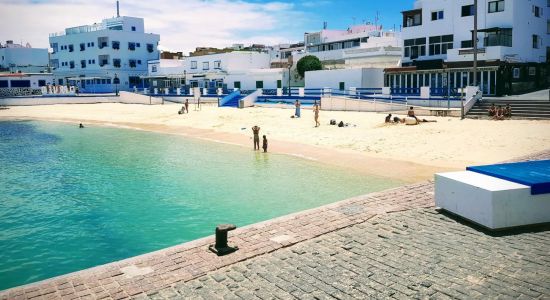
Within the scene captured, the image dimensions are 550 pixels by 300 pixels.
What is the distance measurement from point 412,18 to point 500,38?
11.2 metres

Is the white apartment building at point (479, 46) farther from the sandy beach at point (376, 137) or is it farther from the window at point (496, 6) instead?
the sandy beach at point (376, 137)

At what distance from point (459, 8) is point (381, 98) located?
12134 millimetres

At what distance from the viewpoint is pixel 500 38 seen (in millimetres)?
37562

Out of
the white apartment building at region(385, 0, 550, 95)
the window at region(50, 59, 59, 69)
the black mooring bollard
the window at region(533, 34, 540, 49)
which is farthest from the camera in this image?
the window at region(50, 59, 59, 69)

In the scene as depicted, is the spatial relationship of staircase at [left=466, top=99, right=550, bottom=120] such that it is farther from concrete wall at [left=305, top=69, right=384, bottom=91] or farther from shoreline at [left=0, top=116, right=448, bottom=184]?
concrete wall at [left=305, top=69, right=384, bottom=91]

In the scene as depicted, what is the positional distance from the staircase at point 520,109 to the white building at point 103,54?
62959mm

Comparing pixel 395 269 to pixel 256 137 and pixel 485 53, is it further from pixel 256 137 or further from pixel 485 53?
pixel 485 53

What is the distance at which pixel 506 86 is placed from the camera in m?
37.0

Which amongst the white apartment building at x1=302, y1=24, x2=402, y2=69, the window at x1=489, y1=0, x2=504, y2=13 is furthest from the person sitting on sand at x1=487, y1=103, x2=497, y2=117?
the white apartment building at x1=302, y1=24, x2=402, y2=69

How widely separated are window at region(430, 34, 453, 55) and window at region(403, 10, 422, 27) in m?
2.95

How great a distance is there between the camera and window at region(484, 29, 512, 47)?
37.6 metres

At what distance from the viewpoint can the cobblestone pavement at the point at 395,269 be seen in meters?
6.82

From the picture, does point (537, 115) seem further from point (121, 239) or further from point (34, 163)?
point (34, 163)

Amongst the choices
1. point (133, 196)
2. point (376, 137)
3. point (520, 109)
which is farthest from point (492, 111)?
point (133, 196)
